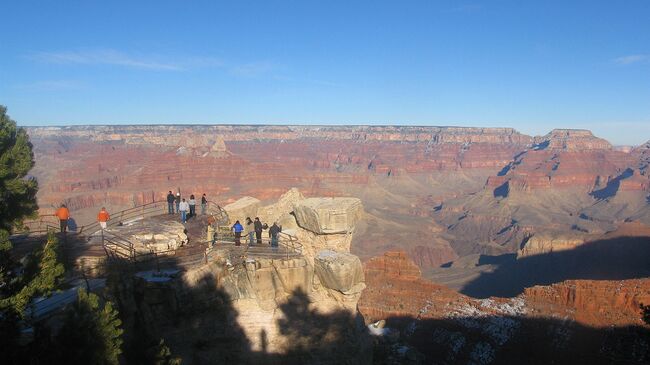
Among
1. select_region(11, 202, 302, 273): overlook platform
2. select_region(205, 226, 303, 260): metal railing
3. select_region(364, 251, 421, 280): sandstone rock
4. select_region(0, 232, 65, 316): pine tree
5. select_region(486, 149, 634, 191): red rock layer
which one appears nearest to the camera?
select_region(0, 232, 65, 316): pine tree

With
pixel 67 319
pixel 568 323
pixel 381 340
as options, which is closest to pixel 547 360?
pixel 568 323

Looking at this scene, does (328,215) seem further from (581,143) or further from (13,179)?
(581,143)

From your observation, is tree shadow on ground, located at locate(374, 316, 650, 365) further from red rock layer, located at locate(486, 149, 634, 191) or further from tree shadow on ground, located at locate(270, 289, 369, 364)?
red rock layer, located at locate(486, 149, 634, 191)

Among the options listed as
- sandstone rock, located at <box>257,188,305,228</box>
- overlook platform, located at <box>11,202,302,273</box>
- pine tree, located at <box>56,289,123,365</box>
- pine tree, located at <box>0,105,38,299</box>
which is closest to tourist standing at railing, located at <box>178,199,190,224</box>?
overlook platform, located at <box>11,202,302,273</box>

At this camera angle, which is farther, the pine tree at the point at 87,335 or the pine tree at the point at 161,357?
the pine tree at the point at 161,357

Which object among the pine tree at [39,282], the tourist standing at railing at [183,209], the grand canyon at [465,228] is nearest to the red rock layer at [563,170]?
the grand canyon at [465,228]

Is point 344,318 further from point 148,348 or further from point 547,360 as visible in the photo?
point 547,360

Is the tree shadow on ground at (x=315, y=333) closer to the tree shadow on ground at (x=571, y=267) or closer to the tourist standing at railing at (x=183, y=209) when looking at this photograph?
the tourist standing at railing at (x=183, y=209)
